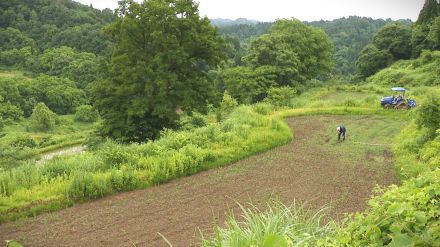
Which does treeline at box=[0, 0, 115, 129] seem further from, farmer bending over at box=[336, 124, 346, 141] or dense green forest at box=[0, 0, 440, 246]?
farmer bending over at box=[336, 124, 346, 141]

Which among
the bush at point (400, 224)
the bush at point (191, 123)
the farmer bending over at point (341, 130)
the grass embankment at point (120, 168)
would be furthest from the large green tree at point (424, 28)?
the bush at point (400, 224)

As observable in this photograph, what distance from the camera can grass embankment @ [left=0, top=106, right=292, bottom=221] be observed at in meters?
10.3

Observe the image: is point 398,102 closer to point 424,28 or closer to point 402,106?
point 402,106

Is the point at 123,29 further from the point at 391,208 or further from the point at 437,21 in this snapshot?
the point at 437,21

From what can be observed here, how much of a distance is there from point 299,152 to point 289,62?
71.3 ft

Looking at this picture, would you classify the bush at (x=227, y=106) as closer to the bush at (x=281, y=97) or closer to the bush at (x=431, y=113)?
the bush at (x=281, y=97)

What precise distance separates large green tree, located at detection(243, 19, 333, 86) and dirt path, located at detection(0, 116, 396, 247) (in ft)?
69.3

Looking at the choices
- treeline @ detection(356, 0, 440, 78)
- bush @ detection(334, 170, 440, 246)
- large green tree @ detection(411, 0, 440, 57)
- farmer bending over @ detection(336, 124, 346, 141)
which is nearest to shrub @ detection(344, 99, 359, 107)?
farmer bending over @ detection(336, 124, 346, 141)

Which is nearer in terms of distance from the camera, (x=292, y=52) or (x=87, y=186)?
(x=87, y=186)

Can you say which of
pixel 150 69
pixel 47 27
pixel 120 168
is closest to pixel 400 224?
pixel 120 168

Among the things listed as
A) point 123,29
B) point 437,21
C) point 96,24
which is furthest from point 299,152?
point 96,24

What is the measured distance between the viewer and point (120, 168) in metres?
12.2

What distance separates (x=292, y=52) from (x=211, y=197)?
28275 millimetres

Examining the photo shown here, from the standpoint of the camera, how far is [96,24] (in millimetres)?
95875
